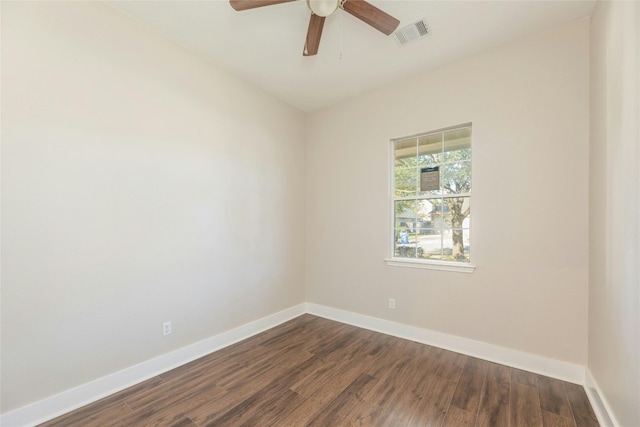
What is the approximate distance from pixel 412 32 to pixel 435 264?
7.37 ft

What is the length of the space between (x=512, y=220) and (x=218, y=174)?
2.94 m

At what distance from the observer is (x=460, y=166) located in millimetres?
2801

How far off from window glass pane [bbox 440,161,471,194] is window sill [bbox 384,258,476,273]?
29.9 inches

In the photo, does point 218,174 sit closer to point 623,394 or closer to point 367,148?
point 367,148

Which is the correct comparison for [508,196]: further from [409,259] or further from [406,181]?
[409,259]

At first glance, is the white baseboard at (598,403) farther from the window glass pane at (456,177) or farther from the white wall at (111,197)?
the white wall at (111,197)

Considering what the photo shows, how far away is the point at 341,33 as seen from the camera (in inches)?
92.6

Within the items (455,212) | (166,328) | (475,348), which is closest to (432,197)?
(455,212)

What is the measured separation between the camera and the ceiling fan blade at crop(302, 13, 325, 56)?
1981mm

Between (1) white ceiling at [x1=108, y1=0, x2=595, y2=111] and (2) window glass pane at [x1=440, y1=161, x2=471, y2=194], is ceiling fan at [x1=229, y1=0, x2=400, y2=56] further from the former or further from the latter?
(2) window glass pane at [x1=440, y1=161, x2=471, y2=194]

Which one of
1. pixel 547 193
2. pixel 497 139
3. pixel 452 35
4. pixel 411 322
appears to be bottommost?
pixel 411 322

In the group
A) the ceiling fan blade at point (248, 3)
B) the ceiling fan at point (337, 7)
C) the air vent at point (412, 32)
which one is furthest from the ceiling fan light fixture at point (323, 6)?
the air vent at point (412, 32)

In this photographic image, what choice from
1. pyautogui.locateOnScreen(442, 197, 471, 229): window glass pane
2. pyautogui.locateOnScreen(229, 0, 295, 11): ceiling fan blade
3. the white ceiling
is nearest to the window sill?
pyautogui.locateOnScreen(442, 197, 471, 229): window glass pane

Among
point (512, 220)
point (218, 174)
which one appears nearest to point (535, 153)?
point (512, 220)
